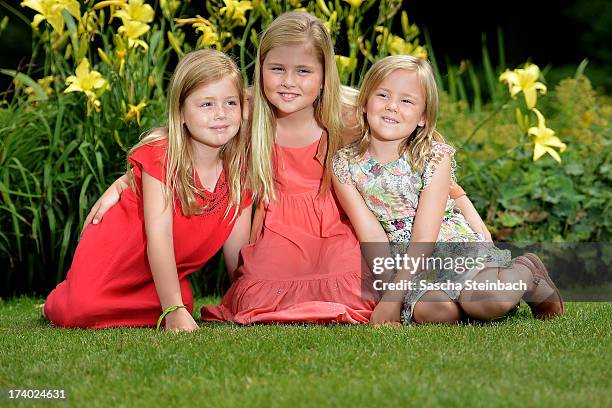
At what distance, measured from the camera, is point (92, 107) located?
14.2 feet

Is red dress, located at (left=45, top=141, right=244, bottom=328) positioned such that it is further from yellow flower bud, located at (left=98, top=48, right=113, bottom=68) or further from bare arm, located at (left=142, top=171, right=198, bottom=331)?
yellow flower bud, located at (left=98, top=48, right=113, bottom=68)

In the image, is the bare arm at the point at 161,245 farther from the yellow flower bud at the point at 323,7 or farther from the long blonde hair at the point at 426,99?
the yellow flower bud at the point at 323,7

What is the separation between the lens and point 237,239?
13.1 ft

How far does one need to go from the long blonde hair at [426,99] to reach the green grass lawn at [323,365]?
0.73 m

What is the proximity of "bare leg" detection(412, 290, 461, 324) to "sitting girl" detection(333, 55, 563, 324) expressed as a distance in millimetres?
12

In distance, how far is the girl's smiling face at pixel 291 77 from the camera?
3805 millimetres

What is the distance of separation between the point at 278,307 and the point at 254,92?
2.80 ft

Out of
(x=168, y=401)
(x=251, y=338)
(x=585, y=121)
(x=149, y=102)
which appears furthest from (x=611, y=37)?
(x=168, y=401)

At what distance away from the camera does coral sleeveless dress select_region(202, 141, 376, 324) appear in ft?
12.0

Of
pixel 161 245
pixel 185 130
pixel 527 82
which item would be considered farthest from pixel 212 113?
pixel 527 82

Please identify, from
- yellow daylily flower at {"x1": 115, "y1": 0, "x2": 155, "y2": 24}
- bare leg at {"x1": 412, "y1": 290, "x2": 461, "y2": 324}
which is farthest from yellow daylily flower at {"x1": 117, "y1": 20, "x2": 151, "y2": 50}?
bare leg at {"x1": 412, "y1": 290, "x2": 461, "y2": 324}

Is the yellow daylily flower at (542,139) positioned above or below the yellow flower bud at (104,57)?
above

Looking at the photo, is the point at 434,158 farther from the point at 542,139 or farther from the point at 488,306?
the point at 542,139

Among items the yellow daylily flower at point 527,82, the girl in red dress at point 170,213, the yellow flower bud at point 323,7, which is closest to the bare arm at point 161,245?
the girl in red dress at point 170,213
